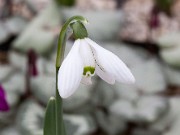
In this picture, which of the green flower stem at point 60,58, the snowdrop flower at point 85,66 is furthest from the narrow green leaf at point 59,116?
the snowdrop flower at point 85,66

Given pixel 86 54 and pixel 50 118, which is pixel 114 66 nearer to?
pixel 86 54

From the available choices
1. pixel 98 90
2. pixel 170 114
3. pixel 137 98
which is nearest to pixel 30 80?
pixel 98 90

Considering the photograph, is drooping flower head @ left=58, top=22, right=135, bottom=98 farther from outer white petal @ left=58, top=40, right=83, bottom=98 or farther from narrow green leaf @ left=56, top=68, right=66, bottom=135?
narrow green leaf @ left=56, top=68, right=66, bottom=135

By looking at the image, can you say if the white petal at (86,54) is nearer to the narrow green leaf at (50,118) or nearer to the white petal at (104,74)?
the white petal at (104,74)

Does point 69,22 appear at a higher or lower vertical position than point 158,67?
lower

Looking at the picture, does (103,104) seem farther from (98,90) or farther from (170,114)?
(170,114)

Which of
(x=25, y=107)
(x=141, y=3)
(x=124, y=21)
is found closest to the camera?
(x=25, y=107)

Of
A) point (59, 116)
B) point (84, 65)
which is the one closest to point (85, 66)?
point (84, 65)
